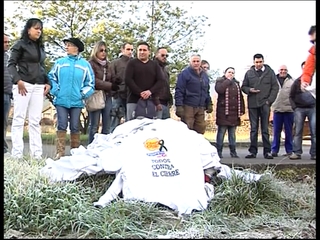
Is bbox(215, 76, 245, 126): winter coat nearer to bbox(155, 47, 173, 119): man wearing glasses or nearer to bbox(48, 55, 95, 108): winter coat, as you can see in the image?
bbox(155, 47, 173, 119): man wearing glasses

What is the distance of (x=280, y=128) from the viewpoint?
18.7 feet

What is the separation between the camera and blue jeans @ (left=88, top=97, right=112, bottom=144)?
5607 millimetres

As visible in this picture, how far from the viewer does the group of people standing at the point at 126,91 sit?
5066 mm

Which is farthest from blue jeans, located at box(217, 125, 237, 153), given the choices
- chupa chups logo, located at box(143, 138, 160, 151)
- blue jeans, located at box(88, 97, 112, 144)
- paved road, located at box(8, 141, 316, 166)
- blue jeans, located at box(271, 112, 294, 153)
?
chupa chups logo, located at box(143, 138, 160, 151)

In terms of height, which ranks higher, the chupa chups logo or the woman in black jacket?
the woman in black jacket

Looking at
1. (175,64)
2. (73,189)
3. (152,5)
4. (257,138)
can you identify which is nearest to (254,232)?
(73,189)

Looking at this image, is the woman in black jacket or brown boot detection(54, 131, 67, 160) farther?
brown boot detection(54, 131, 67, 160)

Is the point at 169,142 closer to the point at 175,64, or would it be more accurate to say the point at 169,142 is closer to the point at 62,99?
the point at 62,99

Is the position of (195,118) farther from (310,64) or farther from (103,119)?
(310,64)

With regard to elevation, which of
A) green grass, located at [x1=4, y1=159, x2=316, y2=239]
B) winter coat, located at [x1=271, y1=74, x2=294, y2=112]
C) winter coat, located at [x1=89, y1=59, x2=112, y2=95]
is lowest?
green grass, located at [x1=4, y1=159, x2=316, y2=239]

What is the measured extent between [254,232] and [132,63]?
2.93 metres

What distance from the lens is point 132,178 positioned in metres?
3.54

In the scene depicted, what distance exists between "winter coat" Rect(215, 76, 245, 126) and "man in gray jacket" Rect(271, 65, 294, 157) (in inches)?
22.4

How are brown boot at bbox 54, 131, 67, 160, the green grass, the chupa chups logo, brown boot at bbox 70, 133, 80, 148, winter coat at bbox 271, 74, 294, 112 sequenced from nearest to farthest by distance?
1. the green grass
2. the chupa chups logo
3. winter coat at bbox 271, 74, 294, 112
4. brown boot at bbox 54, 131, 67, 160
5. brown boot at bbox 70, 133, 80, 148
